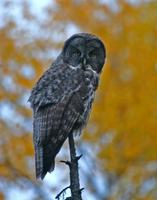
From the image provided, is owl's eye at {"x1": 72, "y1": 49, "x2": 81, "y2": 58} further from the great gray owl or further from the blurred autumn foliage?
the blurred autumn foliage

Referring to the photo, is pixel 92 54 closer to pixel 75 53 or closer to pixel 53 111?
pixel 75 53

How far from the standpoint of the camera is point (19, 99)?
43.5 ft

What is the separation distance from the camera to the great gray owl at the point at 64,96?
572 cm

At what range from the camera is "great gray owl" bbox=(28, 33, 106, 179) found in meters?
5.72

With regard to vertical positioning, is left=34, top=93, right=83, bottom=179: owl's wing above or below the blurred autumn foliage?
below

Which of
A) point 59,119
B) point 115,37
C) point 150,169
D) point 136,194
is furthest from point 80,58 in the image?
point 115,37

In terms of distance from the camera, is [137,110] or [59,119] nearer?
[59,119]

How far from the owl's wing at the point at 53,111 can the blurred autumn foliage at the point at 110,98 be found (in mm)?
5649

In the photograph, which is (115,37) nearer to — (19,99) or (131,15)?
(131,15)

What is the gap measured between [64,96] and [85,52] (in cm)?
55

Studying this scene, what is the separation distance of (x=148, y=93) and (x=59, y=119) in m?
6.90

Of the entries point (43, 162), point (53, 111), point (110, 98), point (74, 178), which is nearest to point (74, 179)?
point (74, 178)

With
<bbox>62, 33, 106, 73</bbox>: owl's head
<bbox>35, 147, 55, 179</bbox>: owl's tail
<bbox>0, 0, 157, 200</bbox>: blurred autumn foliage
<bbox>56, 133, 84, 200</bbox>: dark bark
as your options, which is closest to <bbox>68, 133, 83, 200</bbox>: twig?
<bbox>56, 133, 84, 200</bbox>: dark bark

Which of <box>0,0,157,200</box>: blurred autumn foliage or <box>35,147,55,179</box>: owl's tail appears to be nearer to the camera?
<box>35,147,55,179</box>: owl's tail
